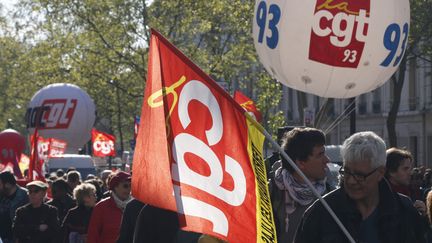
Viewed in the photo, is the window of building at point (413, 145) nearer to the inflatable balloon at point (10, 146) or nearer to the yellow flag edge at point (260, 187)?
the inflatable balloon at point (10, 146)

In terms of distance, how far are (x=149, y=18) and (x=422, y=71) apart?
15505mm

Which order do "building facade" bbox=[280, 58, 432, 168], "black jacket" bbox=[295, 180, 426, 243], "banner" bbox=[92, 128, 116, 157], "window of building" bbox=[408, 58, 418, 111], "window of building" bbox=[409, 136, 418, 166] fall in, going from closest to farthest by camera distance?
"black jacket" bbox=[295, 180, 426, 243]
"banner" bbox=[92, 128, 116, 157]
"building facade" bbox=[280, 58, 432, 168]
"window of building" bbox=[408, 58, 418, 111]
"window of building" bbox=[409, 136, 418, 166]

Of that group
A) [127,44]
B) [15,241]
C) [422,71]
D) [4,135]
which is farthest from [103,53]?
[15,241]

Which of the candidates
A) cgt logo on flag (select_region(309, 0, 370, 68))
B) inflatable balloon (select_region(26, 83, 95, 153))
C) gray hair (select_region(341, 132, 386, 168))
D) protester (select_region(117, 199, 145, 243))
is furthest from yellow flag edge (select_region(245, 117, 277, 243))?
inflatable balloon (select_region(26, 83, 95, 153))

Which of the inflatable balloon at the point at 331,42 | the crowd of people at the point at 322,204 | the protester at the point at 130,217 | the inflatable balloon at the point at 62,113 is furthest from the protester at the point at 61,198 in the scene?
the inflatable balloon at the point at 62,113

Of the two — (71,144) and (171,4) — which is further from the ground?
(171,4)

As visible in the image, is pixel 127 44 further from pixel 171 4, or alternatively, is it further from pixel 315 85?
pixel 315 85

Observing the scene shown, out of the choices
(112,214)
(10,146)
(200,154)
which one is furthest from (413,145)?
(200,154)

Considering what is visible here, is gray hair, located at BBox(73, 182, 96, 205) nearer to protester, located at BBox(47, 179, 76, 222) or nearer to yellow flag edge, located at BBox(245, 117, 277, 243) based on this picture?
protester, located at BBox(47, 179, 76, 222)

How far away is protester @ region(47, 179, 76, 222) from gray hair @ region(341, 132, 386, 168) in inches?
354

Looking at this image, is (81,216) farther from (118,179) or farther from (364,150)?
(364,150)

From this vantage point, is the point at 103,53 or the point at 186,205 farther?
the point at 103,53

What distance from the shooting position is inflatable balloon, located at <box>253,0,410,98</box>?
1188cm

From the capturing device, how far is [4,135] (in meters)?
29.8
